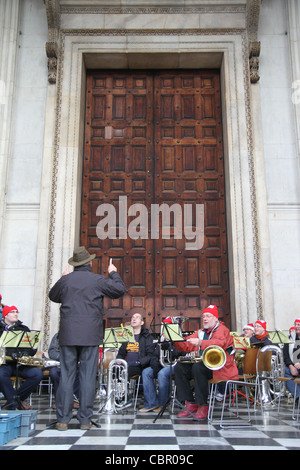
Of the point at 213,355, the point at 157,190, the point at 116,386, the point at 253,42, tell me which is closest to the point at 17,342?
the point at 116,386

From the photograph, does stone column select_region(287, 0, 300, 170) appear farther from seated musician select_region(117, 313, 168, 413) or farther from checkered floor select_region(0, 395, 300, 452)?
checkered floor select_region(0, 395, 300, 452)

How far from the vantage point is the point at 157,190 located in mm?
10594

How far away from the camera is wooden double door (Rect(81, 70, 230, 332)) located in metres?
10.1

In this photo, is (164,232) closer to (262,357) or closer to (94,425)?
(262,357)

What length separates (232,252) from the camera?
32.1 feet

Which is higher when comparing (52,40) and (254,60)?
(52,40)

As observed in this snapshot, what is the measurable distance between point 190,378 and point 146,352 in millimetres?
1004

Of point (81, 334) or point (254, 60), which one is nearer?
point (81, 334)

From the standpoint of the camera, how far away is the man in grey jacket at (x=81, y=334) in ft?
17.1

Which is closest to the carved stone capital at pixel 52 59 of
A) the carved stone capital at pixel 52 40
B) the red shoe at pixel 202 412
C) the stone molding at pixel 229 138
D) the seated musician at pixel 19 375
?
the carved stone capital at pixel 52 40

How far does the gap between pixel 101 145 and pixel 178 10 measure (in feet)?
11.8

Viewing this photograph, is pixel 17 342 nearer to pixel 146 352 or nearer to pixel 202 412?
pixel 146 352

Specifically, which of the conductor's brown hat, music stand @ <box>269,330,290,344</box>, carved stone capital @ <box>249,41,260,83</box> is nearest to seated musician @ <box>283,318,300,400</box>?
music stand @ <box>269,330,290,344</box>
